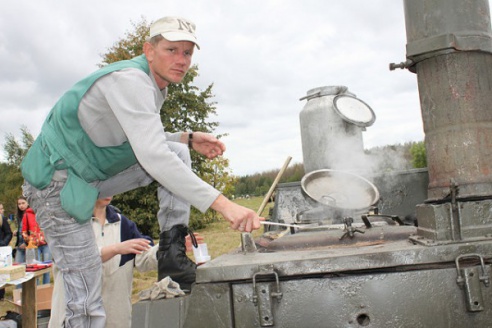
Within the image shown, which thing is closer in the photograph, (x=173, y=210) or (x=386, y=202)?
(x=173, y=210)

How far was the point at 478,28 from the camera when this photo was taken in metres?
2.71

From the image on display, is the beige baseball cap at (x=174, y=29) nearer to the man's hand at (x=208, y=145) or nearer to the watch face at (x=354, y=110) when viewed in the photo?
the man's hand at (x=208, y=145)

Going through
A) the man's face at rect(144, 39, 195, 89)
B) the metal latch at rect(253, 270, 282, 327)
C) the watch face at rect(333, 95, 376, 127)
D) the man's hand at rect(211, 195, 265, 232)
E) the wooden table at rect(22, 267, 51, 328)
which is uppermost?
the watch face at rect(333, 95, 376, 127)

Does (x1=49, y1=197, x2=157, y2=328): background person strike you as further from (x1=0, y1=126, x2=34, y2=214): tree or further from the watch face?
(x1=0, y1=126, x2=34, y2=214): tree

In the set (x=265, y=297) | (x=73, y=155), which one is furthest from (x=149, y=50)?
(x=265, y=297)

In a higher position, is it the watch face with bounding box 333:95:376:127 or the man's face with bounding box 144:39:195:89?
the watch face with bounding box 333:95:376:127

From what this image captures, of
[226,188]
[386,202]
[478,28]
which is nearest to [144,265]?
[478,28]

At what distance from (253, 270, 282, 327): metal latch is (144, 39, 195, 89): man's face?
48.1 inches

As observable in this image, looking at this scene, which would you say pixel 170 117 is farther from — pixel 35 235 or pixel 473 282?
pixel 473 282

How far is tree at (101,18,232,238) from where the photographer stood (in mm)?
17375

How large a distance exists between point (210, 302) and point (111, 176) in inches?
40.5

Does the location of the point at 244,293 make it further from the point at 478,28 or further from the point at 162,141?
the point at 478,28

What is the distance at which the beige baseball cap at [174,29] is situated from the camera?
8.52 feet

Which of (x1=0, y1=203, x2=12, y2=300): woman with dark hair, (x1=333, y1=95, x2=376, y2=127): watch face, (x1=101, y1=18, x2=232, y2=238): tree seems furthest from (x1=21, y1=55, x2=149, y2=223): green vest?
(x1=101, y1=18, x2=232, y2=238): tree
